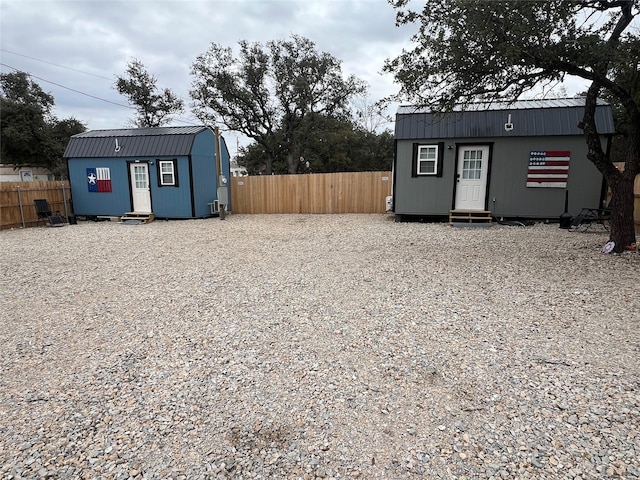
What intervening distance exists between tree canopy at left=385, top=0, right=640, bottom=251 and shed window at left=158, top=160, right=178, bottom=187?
8739 mm

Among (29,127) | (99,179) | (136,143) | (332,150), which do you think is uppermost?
(29,127)

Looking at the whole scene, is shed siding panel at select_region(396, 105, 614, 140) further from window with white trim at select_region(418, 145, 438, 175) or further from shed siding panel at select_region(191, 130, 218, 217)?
shed siding panel at select_region(191, 130, 218, 217)

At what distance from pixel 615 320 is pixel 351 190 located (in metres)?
10.9

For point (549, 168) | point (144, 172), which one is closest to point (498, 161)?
point (549, 168)

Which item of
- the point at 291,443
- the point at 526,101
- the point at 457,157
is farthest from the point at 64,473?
the point at 526,101

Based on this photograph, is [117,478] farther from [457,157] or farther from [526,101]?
[526,101]

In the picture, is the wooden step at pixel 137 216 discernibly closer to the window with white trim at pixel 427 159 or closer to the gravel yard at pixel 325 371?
the gravel yard at pixel 325 371

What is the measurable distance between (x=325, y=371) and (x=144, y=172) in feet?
40.0

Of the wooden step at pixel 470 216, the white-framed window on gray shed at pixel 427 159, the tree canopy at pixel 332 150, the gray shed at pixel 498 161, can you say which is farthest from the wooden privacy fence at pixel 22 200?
the wooden step at pixel 470 216

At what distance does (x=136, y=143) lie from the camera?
1285 centimetres

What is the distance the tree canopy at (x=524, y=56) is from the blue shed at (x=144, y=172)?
8478 mm

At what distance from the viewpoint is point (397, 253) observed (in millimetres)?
6785

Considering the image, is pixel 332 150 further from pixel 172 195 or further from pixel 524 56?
pixel 524 56

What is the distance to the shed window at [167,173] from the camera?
1263 centimetres
